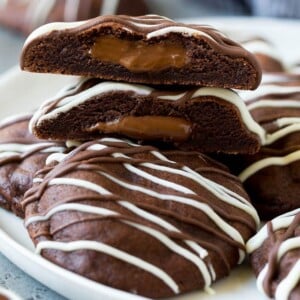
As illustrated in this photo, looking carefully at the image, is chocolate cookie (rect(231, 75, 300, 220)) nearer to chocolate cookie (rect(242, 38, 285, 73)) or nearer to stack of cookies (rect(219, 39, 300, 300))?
stack of cookies (rect(219, 39, 300, 300))

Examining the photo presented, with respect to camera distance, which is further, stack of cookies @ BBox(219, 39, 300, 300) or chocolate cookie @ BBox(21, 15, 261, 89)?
chocolate cookie @ BBox(21, 15, 261, 89)

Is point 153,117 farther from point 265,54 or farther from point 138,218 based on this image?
point 265,54

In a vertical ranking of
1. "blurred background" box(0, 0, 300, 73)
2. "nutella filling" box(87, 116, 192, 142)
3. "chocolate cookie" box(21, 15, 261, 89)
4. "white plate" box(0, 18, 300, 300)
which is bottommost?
"blurred background" box(0, 0, 300, 73)

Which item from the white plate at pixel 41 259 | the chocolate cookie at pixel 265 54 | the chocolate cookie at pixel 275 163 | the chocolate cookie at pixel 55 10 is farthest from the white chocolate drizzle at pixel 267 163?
the chocolate cookie at pixel 55 10

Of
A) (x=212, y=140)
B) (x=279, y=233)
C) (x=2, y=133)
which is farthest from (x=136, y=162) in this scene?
(x=2, y=133)

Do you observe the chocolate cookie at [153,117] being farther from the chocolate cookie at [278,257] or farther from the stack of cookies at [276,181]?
the chocolate cookie at [278,257]

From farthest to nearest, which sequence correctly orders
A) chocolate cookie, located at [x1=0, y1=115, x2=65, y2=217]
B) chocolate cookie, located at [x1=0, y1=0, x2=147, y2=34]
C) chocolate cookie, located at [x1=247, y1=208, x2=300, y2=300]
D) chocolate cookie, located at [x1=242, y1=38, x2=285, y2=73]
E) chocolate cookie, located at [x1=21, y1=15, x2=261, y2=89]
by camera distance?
chocolate cookie, located at [x1=0, y1=0, x2=147, y2=34], chocolate cookie, located at [x1=242, y1=38, x2=285, y2=73], chocolate cookie, located at [x1=0, y1=115, x2=65, y2=217], chocolate cookie, located at [x1=21, y1=15, x2=261, y2=89], chocolate cookie, located at [x1=247, y1=208, x2=300, y2=300]

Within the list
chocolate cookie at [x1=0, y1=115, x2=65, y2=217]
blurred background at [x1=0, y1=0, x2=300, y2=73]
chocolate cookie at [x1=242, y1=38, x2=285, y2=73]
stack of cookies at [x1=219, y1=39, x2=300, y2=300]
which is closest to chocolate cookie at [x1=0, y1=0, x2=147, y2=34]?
blurred background at [x1=0, y1=0, x2=300, y2=73]

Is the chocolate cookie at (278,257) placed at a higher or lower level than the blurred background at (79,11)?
higher
